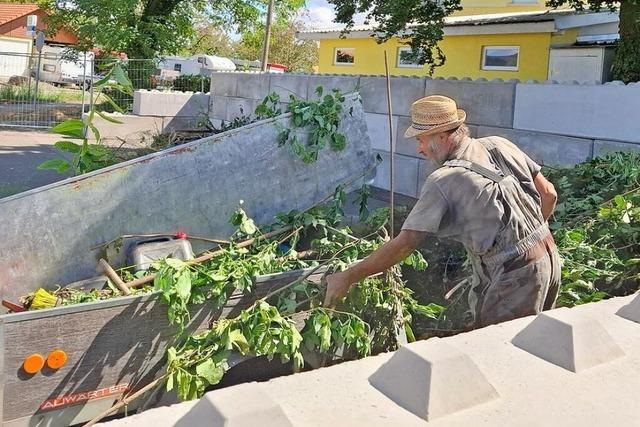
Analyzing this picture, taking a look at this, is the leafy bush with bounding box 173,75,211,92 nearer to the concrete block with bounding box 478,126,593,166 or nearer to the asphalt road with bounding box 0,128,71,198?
the asphalt road with bounding box 0,128,71,198

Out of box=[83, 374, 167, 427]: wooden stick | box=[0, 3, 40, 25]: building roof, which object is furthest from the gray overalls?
box=[0, 3, 40, 25]: building roof

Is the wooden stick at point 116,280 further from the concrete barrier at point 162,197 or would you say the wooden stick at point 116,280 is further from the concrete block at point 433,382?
the concrete block at point 433,382

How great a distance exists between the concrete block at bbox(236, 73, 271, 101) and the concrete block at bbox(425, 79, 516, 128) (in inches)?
179

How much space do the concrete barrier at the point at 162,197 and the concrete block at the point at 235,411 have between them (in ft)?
9.13

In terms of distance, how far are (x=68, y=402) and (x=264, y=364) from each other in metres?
0.91

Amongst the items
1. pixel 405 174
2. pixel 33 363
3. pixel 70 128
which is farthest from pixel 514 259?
pixel 405 174

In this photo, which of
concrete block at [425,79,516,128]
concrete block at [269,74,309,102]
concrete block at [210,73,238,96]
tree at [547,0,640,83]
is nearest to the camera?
concrete block at [425,79,516,128]

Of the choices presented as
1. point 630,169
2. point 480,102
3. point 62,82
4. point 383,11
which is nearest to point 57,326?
point 630,169

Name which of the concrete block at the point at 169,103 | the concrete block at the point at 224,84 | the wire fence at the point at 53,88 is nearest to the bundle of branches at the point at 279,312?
the concrete block at the point at 224,84

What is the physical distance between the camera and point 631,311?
240cm

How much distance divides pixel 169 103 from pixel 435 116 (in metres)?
12.2

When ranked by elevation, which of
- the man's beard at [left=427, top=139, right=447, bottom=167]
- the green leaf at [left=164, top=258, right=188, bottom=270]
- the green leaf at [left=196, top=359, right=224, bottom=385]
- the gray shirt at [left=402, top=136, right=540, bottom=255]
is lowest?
the green leaf at [left=196, top=359, right=224, bottom=385]

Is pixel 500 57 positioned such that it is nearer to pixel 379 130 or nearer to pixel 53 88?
pixel 379 130

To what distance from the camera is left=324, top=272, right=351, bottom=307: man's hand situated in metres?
3.06
